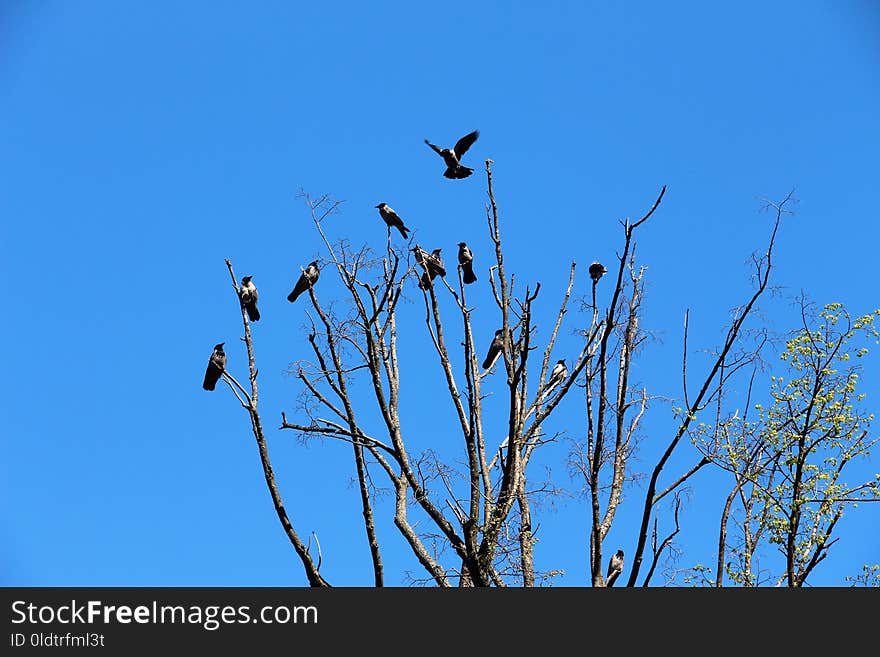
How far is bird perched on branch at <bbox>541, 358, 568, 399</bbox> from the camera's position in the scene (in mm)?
11016

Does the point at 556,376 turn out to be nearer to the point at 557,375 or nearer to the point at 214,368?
the point at 557,375

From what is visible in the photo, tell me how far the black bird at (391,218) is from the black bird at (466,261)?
948mm

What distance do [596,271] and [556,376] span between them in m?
3.50

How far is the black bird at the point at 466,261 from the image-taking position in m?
13.7

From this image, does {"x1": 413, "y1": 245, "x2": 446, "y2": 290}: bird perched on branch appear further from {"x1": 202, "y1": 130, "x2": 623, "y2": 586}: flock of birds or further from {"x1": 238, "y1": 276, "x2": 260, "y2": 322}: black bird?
{"x1": 238, "y1": 276, "x2": 260, "y2": 322}: black bird

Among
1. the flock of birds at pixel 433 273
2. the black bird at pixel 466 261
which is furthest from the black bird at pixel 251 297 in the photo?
the black bird at pixel 466 261

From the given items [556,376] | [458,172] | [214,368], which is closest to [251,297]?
[214,368]

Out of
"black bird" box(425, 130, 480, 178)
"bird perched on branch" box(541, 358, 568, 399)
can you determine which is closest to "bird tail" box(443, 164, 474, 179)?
"black bird" box(425, 130, 480, 178)

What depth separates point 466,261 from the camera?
13.8m

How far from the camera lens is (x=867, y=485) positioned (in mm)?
9227
